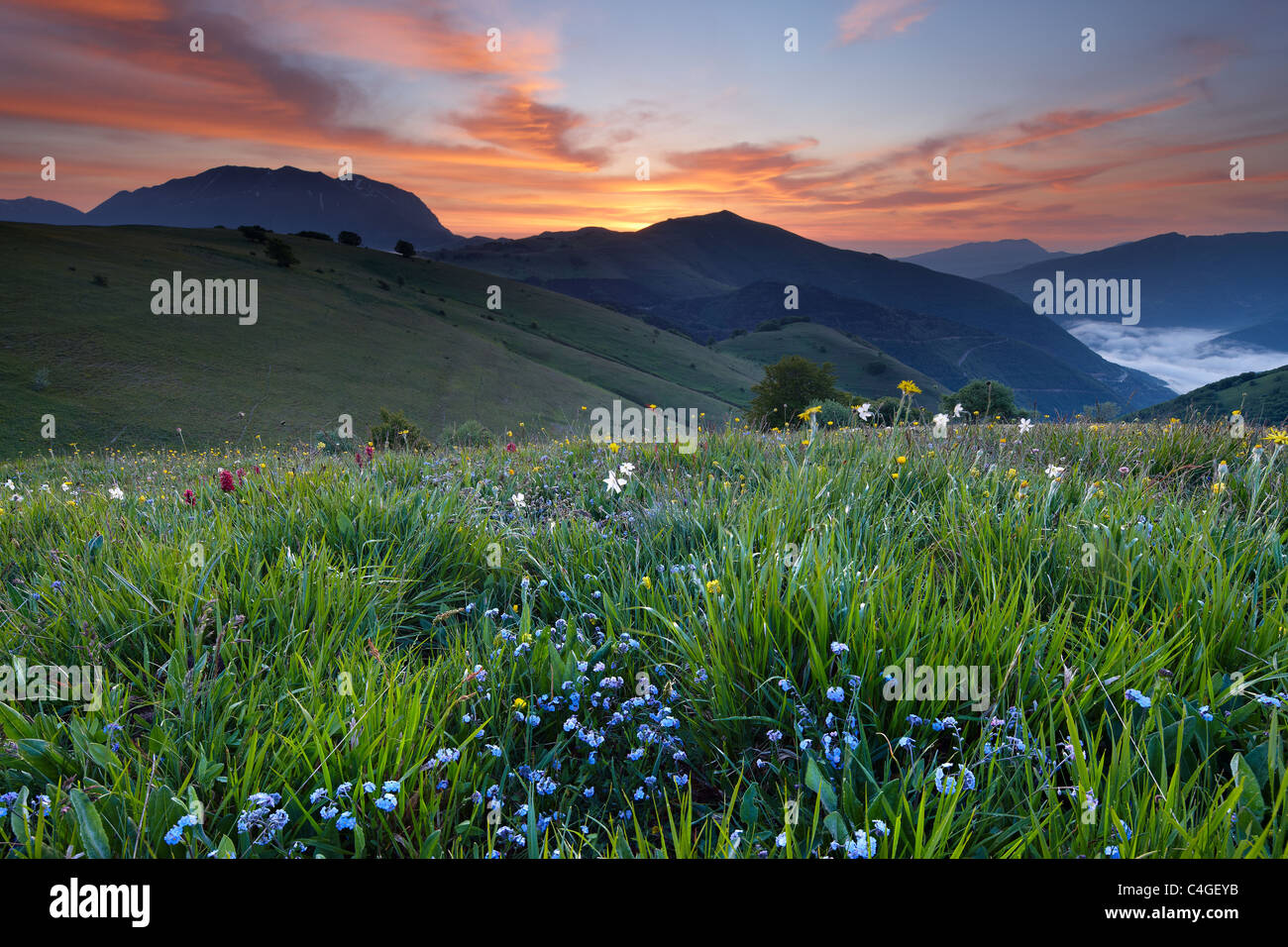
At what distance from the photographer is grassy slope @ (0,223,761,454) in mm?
61438

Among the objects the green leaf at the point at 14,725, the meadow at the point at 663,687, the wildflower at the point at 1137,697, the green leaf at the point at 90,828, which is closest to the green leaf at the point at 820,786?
the meadow at the point at 663,687

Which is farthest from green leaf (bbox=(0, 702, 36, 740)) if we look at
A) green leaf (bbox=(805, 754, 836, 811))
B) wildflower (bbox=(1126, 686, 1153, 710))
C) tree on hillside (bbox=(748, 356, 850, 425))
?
tree on hillside (bbox=(748, 356, 850, 425))

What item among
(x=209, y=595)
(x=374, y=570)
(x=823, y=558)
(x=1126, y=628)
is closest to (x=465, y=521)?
(x=374, y=570)

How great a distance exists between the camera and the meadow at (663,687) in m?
1.66

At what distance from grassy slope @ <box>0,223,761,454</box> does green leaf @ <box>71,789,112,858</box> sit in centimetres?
3748

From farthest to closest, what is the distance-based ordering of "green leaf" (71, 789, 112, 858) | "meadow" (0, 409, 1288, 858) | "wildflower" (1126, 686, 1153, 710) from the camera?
"wildflower" (1126, 686, 1153, 710) → "meadow" (0, 409, 1288, 858) → "green leaf" (71, 789, 112, 858)

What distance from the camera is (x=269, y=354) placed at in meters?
80.9

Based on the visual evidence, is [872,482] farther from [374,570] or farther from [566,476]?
[374,570]

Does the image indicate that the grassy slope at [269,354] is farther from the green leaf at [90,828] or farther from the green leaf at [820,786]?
the green leaf at [820,786]

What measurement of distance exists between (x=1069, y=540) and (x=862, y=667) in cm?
173

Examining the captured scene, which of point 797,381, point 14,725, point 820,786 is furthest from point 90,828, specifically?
point 797,381

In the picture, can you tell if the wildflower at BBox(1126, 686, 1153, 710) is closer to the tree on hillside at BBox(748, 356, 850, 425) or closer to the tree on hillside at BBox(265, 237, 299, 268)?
the tree on hillside at BBox(748, 356, 850, 425)

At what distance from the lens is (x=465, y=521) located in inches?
159

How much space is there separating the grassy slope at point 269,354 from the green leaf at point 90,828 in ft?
123
